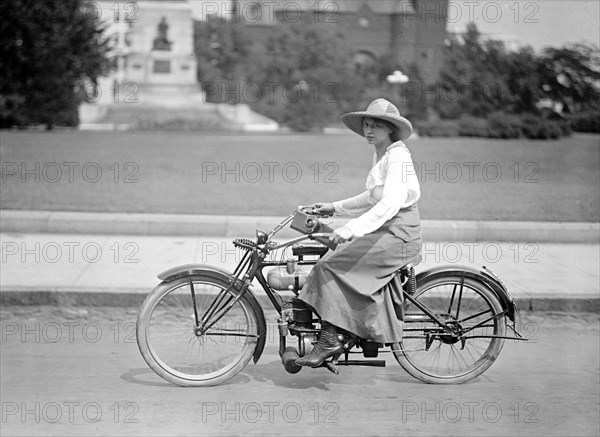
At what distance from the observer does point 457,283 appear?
575 centimetres

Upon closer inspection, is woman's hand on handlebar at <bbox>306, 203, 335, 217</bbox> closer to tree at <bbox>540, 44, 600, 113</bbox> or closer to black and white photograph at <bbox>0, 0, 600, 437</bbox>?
black and white photograph at <bbox>0, 0, 600, 437</bbox>

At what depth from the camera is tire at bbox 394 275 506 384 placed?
18.8ft

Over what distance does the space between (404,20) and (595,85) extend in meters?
74.0

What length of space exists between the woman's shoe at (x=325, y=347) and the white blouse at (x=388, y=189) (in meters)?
0.62

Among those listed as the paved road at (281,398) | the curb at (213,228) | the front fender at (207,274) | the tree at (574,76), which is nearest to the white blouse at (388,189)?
the front fender at (207,274)

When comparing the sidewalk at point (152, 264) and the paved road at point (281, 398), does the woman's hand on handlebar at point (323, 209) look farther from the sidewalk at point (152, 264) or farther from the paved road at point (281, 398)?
the sidewalk at point (152, 264)

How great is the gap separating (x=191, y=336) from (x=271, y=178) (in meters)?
12.0

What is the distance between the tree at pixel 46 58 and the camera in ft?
109

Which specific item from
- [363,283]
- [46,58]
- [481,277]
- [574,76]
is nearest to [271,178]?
[574,76]

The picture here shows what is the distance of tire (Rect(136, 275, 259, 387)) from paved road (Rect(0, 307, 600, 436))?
121 millimetres

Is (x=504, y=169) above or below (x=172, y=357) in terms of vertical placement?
below

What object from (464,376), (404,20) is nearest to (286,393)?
(464,376)

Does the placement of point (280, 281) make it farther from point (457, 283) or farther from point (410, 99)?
point (410, 99)

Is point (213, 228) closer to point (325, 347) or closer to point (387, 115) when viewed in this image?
point (325, 347)
